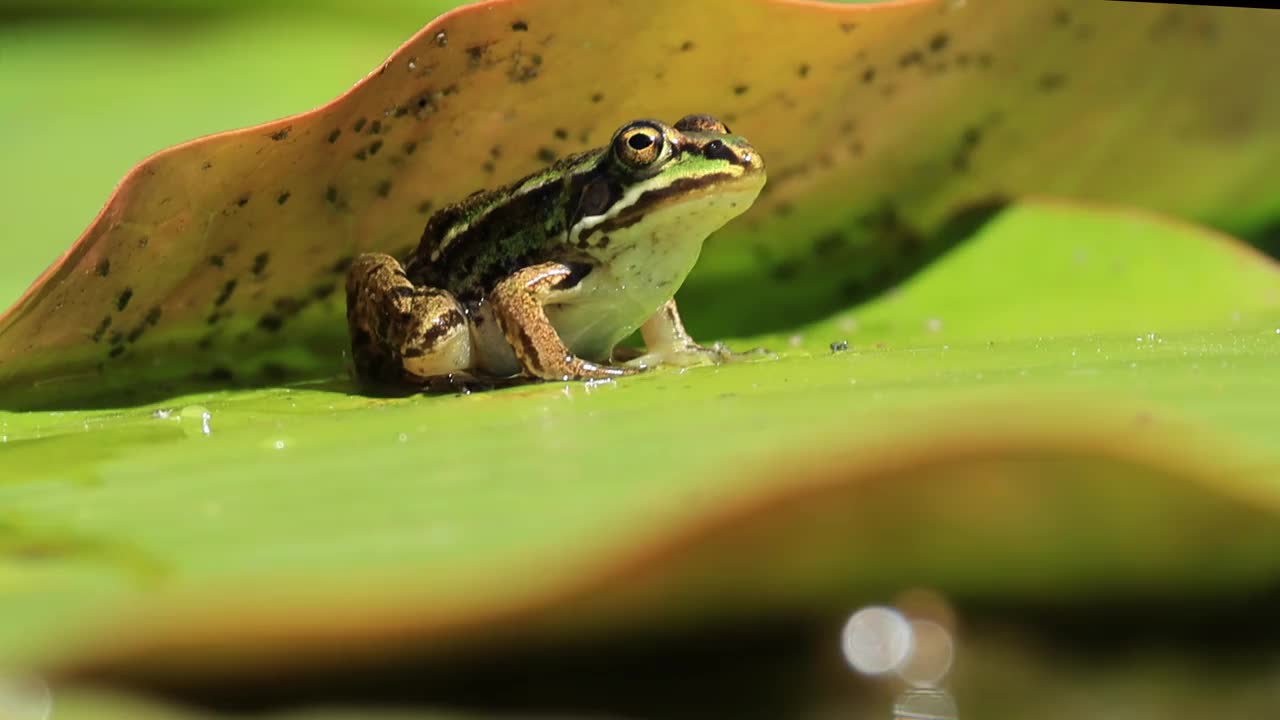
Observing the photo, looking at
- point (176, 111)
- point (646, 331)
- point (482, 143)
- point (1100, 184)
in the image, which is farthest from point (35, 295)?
point (1100, 184)

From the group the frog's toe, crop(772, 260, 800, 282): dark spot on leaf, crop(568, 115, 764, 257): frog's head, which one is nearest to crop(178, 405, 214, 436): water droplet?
the frog's toe

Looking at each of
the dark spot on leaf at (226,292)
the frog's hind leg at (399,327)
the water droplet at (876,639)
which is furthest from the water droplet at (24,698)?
the frog's hind leg at (399,327)

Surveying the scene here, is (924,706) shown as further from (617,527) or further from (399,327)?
(399,327)

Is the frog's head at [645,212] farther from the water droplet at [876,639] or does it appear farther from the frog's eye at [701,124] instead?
the water droplet at [876,639]

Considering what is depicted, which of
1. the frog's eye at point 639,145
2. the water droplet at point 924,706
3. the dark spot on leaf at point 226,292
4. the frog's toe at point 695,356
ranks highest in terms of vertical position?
the frog's eye at point 639,145

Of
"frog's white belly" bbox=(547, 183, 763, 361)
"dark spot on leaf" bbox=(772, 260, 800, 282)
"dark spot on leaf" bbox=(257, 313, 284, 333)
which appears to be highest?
"frog's white belly" bbox=(547, 183, 763, 361)

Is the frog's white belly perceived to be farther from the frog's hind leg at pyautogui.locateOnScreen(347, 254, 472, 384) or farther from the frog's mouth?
the frog's hind leg at pyautogui.locateOnScreen(347, 254, 472, 384)
